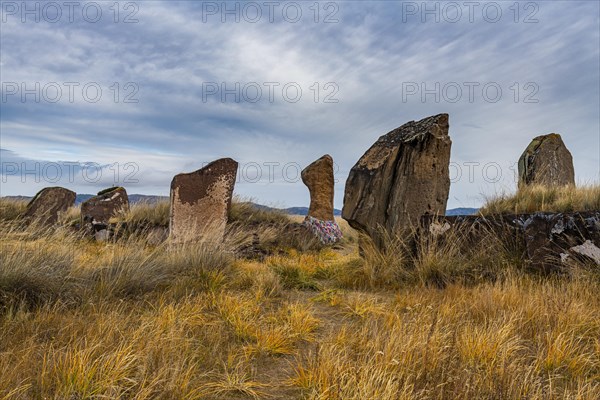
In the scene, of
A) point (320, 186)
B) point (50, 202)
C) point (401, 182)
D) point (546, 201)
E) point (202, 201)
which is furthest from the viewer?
point (50, 202)

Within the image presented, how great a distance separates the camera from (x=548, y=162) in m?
9.91

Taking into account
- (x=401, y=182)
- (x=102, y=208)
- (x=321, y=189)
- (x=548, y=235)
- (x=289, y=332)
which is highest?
(x=321, y=189)

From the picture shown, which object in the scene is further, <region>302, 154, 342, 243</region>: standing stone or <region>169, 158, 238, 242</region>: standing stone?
<region>302, 154, 342, 243</region>: standing stone

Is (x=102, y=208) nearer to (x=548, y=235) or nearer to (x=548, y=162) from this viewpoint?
(x=548, y=235)

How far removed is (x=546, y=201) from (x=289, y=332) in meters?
4.93

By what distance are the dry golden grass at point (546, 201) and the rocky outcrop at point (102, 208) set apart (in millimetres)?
8942

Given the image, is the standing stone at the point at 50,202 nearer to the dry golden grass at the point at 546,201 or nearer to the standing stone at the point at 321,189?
the standing stone at the point at 321,189

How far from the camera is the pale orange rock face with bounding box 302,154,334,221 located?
1241cm

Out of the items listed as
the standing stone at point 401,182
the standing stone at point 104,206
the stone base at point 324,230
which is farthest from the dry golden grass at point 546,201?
the standing stone at point 104,206

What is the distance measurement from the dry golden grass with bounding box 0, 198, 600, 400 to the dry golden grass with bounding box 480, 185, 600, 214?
1353mm

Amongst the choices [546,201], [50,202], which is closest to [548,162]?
[546,201]

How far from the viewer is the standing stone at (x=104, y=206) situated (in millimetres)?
11034

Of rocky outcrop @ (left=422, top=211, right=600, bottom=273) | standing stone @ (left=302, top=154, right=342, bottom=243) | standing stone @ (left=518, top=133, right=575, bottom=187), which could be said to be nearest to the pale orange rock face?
standing stone @ (left=302, top=154, right=342, bottom=243)

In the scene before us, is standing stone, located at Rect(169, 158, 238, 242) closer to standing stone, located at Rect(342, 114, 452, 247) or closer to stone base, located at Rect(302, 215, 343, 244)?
standing stone, located at Rect(342, 114, 452, 247)
